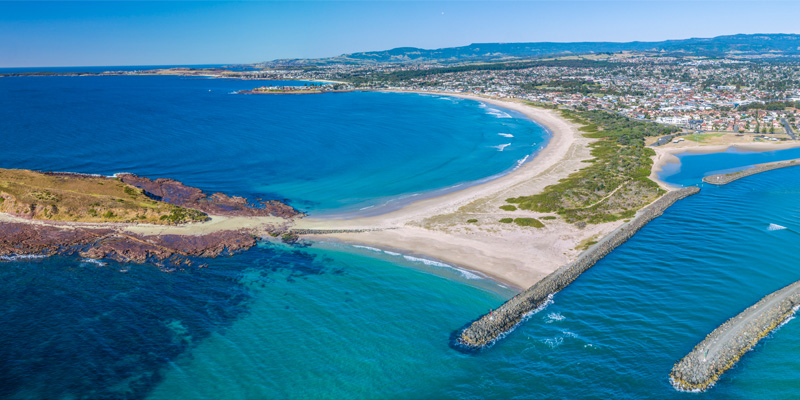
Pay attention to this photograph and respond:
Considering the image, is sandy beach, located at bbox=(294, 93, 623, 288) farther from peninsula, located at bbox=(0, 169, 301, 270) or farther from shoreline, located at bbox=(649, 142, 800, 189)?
shoreline, located at bbox=(649, 142, 800, 189)

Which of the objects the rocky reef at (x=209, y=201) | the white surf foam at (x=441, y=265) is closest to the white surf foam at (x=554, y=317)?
the white surf foam at (x=441, y=265)

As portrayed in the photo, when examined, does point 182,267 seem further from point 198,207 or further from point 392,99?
point 392,99

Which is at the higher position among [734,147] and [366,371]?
[734,147]

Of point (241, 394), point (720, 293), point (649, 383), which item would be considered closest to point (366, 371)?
point (241, 394)

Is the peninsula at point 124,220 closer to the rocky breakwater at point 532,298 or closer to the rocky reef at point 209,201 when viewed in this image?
the rocky reef at point 209,201

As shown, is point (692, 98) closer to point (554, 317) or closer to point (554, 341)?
point (554, 317)
